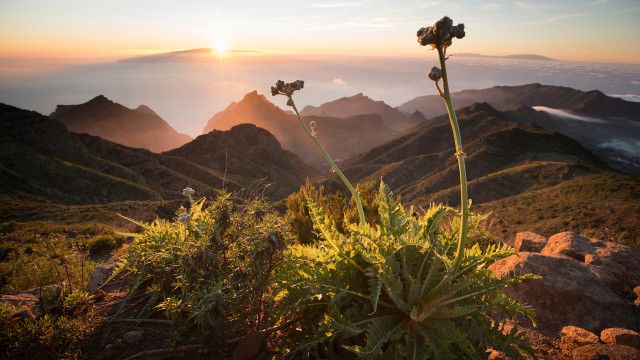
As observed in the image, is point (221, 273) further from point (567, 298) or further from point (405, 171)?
point (405, 171)

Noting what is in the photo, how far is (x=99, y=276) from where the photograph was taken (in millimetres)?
4090

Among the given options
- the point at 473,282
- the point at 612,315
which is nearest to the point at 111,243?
the point at 473,282

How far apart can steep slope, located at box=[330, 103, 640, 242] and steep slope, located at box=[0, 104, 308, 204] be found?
3243 centimetres

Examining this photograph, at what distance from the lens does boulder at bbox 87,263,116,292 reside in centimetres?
393

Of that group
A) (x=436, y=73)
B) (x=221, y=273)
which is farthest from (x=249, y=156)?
(x=436, y=73)

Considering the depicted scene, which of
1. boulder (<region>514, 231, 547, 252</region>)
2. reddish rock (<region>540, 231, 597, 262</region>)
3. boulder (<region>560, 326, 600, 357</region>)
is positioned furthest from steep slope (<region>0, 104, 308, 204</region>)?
boulder (<region>560, 326, 600, 357</region>)

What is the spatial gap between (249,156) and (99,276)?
13310 cm

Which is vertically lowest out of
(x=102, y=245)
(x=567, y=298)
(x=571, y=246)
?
(x=102, y=245)

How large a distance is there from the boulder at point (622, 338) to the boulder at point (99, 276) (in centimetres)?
551

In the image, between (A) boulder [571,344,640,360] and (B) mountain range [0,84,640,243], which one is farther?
(B) mountain range [0,84,640,243]

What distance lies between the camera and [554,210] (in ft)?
120

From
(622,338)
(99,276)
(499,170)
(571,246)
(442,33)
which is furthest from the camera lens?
(499,170)

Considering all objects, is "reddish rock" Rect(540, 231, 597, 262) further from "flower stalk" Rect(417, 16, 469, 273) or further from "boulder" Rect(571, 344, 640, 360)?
"flower stalk" Rect(417, 16, 469, 273)

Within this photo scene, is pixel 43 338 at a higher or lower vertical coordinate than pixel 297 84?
lower
